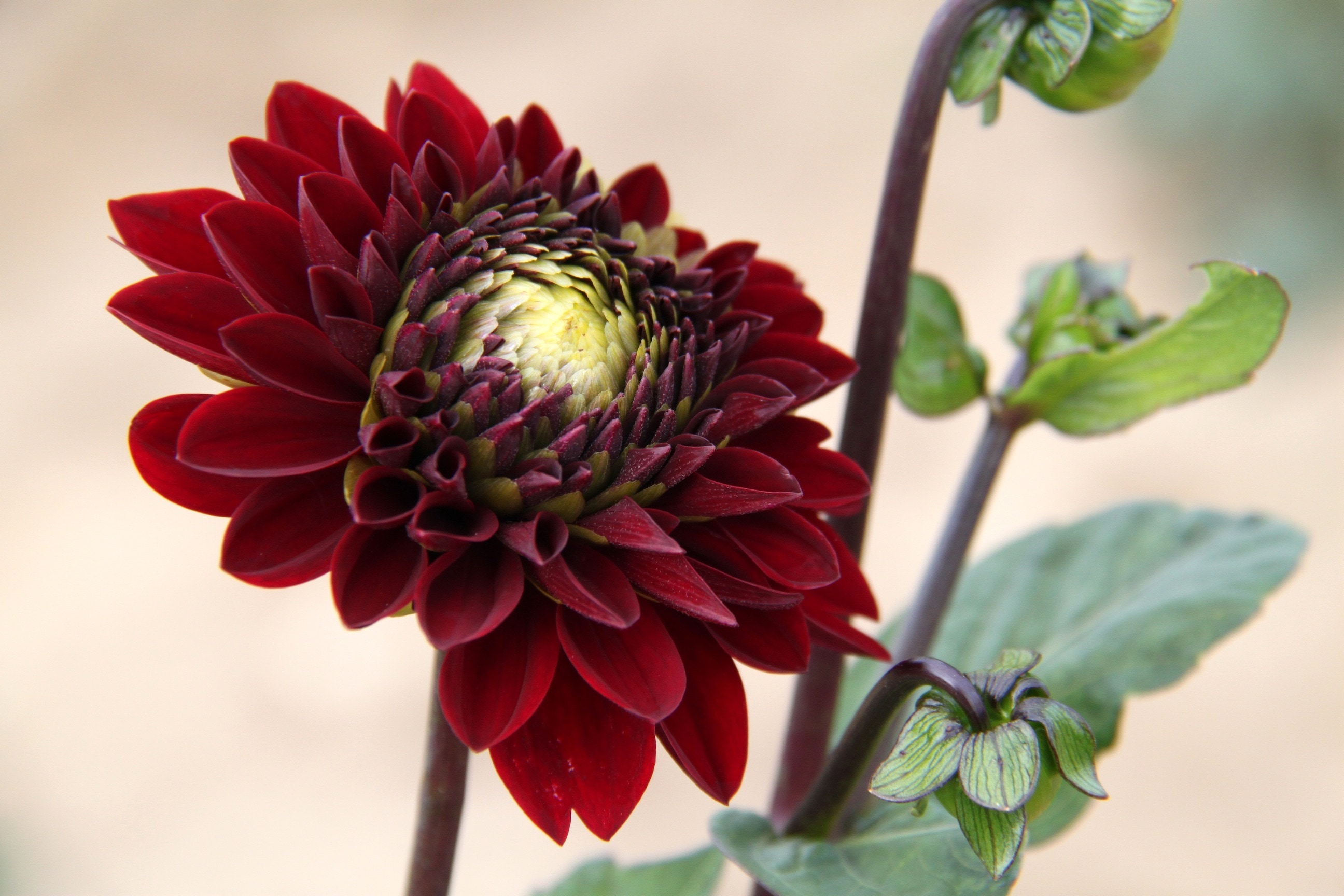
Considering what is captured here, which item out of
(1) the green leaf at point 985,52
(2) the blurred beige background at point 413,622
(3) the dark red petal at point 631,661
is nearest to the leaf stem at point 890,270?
(1) the green leaf at point 985,52

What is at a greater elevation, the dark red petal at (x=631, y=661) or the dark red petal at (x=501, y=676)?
the dark red petal at (x=631, y=661)

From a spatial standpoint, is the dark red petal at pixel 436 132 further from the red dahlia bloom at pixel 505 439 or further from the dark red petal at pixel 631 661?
the dark red petal at pixel 631 661

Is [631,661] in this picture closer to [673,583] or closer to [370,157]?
[673,583]

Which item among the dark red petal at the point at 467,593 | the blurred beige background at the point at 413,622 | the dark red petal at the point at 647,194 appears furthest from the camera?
the blurred beige background at the point at 413,622

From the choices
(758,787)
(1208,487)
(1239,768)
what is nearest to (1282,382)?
(1208,487)

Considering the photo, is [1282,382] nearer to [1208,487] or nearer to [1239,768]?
[1208,487]

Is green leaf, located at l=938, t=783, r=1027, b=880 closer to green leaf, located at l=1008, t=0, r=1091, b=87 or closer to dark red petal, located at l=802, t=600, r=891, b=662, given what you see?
dark red petal, located at l=802, t=600, r=891, b=662
